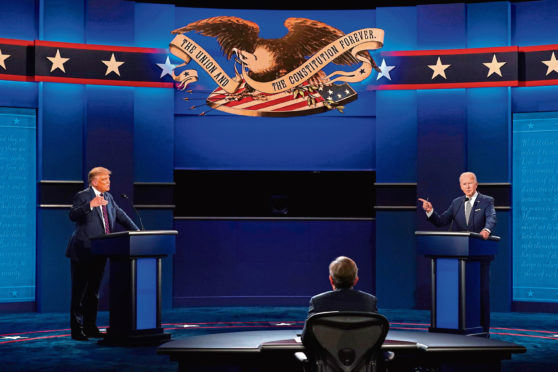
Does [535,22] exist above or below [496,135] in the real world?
above

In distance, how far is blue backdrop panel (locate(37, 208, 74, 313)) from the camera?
8.61 metres

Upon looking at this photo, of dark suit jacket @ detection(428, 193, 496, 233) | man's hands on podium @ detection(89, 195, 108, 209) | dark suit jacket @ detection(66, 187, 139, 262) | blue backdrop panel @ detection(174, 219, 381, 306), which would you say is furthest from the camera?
blue backdrop panel @ detection(174, 219, 381, 306)

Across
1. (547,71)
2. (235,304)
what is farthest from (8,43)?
(547,71)

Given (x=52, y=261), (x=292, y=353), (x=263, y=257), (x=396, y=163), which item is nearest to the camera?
(x=292, y=353)

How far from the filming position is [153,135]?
8.93m

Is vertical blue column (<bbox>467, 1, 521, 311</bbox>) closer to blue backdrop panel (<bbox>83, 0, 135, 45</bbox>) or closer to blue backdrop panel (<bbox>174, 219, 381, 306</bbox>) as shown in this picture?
blue backdrop panel (<bbox>174, 219, 381, 306</bbox>)

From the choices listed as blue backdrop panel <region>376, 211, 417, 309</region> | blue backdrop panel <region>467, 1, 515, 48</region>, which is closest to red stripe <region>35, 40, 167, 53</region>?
blue backdrop panel <region>376, 211, 417, 309</region>

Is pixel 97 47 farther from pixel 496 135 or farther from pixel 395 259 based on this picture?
pixel 496 135

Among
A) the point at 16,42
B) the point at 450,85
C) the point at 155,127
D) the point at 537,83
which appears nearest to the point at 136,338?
the point at 155,127

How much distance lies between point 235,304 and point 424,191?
8.56 ft

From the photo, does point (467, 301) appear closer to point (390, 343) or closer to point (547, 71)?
point (390, 343)

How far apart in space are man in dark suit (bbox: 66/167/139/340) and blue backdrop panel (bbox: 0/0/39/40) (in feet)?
9.51

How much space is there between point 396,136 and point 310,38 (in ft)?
A: 5.10

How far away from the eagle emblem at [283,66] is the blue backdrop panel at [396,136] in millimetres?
414
